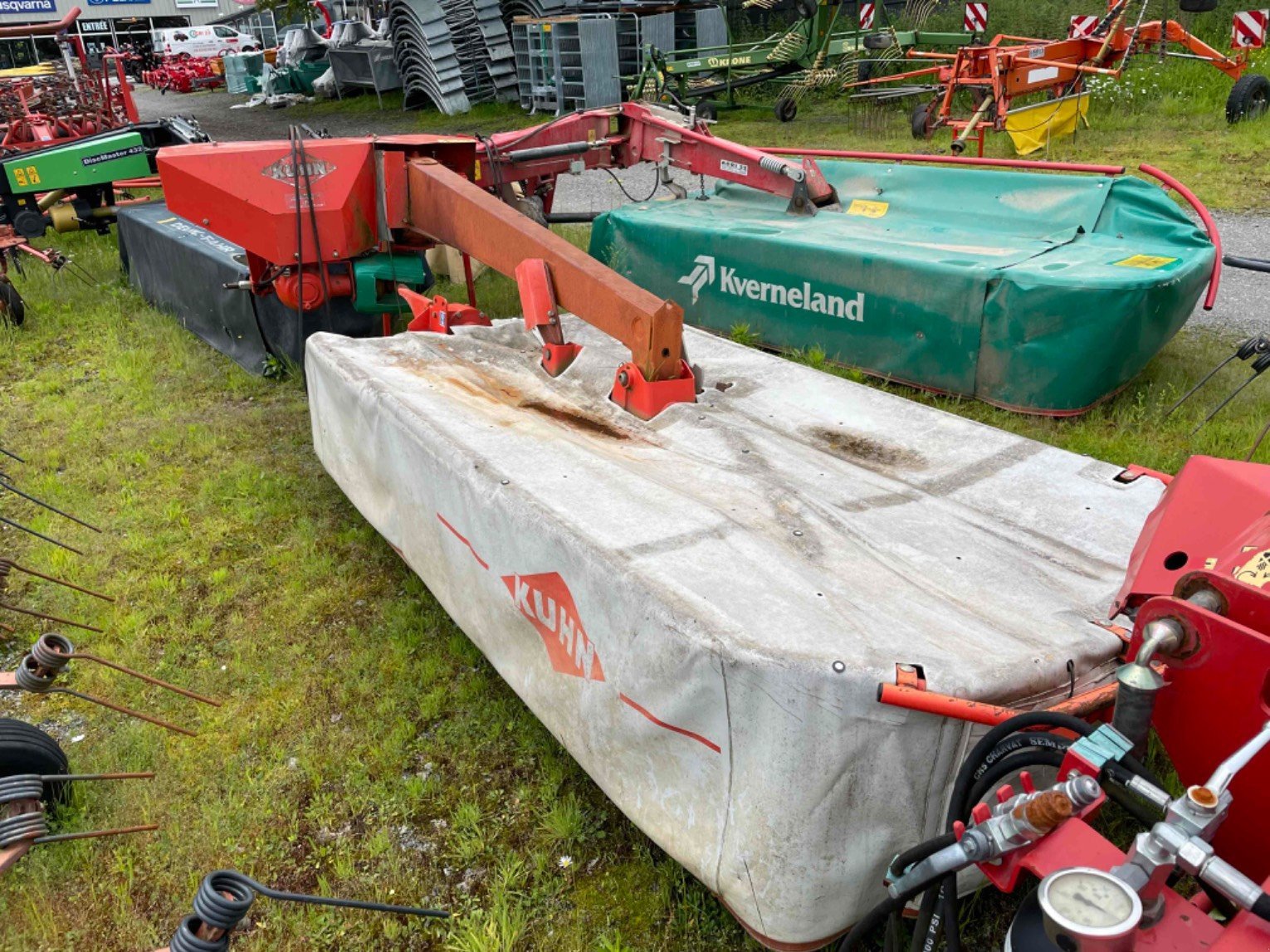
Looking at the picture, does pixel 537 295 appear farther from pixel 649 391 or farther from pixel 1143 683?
pixel 1143 683

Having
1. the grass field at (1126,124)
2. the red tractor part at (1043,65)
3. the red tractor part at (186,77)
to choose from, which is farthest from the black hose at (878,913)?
the red tractor part at (186,77)

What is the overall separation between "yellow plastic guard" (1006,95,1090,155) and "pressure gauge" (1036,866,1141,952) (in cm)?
976

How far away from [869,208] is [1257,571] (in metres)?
4.38

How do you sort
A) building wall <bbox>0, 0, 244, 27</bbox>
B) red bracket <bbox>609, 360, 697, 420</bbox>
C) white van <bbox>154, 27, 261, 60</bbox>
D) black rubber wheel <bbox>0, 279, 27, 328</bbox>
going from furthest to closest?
building wall <bbox>0, 0, 244, 27</bbox>
white van <bbox>154, 27, 261, 60</bbox>
black rubber wheel <bbox>0, 279, 27, 328</bbox>
red bracket <bbox>609, 360, 697, 420</bbox>

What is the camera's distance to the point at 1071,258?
4.47 m

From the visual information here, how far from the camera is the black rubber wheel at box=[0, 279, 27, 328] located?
661 centimetres

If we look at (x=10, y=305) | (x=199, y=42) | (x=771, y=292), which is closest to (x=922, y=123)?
(x=771, y=292)

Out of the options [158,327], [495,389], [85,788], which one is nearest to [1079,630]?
[495,389]

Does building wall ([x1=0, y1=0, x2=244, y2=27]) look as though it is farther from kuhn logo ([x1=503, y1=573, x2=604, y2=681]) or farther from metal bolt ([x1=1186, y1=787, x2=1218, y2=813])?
metal bolt ([x1=1186, y1=787, x2=1218, y2=813])

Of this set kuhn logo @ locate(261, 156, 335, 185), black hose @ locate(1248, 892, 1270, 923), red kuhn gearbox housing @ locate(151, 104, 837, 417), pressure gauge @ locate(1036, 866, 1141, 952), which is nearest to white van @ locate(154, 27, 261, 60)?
red kuhn gearbox housing @ locate(151, 104, 837, 417)

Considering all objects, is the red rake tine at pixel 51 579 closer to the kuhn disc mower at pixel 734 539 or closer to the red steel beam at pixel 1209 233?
the kuhn disc mower at pixel 734 539

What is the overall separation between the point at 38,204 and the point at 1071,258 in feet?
25.5

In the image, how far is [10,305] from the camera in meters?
6.65

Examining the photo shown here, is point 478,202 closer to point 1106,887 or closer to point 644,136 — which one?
point 644,136
